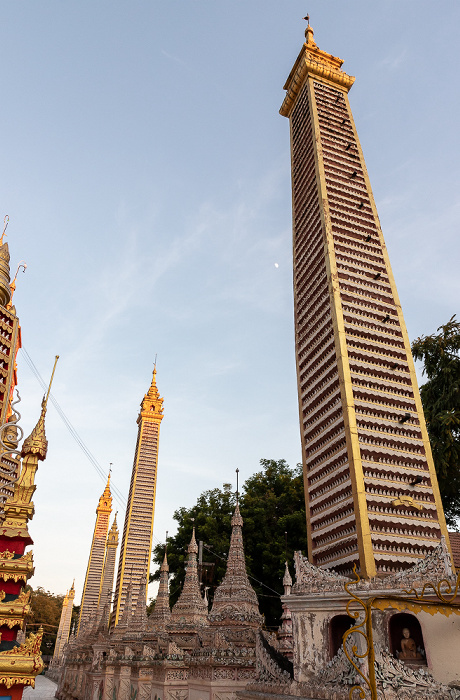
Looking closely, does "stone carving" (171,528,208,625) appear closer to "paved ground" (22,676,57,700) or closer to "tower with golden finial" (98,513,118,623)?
"tower with golden finial" (98,513,118,623)

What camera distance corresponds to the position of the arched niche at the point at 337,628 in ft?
39.4

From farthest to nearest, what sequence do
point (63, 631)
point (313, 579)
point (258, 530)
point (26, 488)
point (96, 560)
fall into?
point (63, 631) → point (96, 560) → point (258, 530) → point (313, 579) → point (26, 488)

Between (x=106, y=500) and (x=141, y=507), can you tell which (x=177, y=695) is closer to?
(x=141, y=507)

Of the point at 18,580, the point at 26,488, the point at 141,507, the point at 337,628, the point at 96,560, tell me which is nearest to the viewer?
the point at 18,580

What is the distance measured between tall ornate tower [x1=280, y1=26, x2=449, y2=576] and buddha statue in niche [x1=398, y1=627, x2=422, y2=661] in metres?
1.71

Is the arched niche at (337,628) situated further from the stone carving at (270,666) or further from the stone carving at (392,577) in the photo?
the stone carving at (270,666)

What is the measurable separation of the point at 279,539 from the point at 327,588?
2708cm

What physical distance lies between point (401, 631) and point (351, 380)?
272 inches

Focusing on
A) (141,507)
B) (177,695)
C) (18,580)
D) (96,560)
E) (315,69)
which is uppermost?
(315,69)

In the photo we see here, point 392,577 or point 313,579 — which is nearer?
point 392,577

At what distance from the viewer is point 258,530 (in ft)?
132

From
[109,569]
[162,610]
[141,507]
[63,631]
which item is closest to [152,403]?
[141,507]

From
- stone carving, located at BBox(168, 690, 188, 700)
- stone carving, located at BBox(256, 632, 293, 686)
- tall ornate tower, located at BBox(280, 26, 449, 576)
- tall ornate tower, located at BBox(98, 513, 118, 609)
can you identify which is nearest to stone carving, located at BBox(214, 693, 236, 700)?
stone carving, located at BBox(256, 632, 293, 686)

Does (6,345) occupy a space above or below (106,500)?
below
